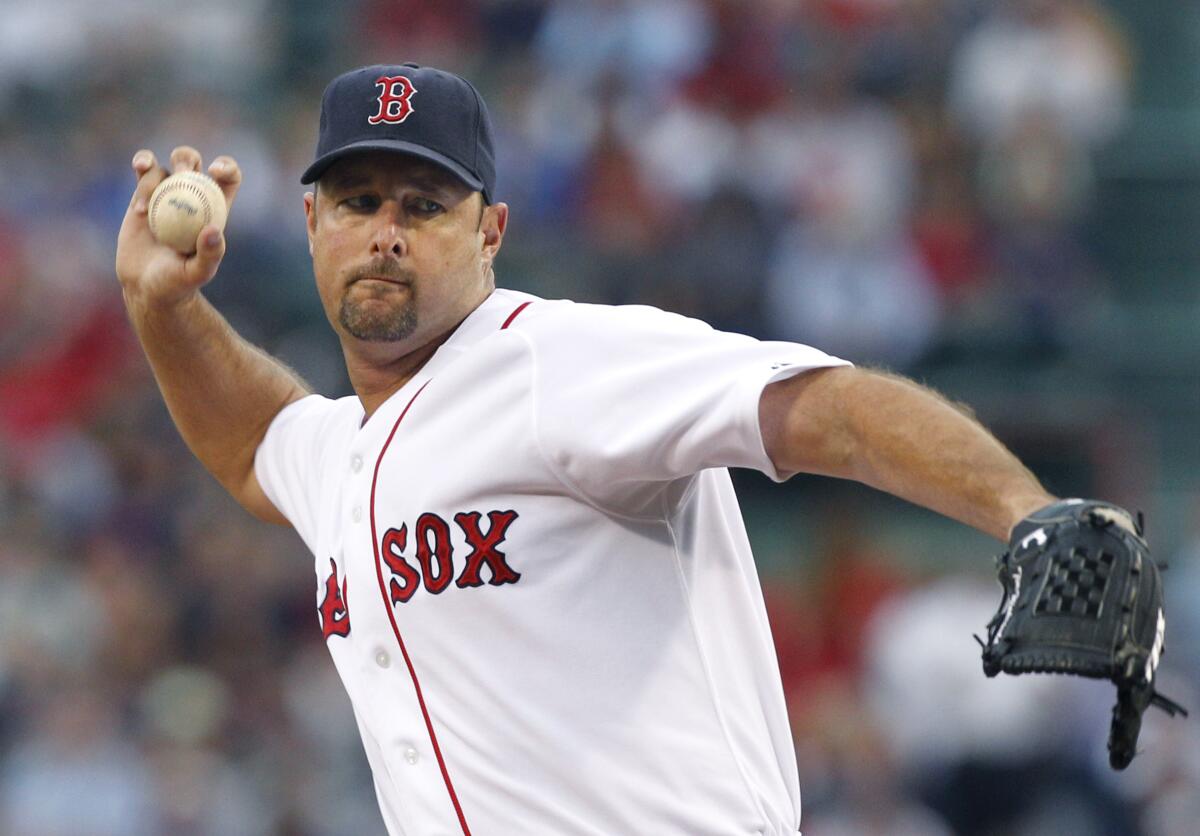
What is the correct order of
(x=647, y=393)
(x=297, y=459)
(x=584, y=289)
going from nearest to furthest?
1. (x=647, y=393)
2. (x=297, y=459)
3. (x=584, y=289)

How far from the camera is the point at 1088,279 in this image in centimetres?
902

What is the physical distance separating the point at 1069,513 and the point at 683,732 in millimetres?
960

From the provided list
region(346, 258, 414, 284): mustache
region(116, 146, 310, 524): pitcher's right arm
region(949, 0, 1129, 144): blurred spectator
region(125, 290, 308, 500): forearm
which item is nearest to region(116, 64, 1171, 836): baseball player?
region(346, 258, 414, 284): mustache

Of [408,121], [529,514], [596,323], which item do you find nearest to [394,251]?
[408,121]

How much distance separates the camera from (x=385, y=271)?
3.23 meters

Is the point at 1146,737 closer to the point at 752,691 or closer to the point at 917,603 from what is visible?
the point at 917,603

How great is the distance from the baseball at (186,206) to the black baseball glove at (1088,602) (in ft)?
6.46

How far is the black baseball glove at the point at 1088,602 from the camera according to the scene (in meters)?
2.21

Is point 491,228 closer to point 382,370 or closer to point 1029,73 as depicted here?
point 382,370

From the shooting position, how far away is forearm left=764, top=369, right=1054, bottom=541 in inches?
93.6

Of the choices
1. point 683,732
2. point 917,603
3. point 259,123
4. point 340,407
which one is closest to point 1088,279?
point 917,603

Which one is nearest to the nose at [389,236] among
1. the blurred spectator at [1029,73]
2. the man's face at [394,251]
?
the man's face at [394,251]

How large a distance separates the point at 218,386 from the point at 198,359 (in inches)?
3.3

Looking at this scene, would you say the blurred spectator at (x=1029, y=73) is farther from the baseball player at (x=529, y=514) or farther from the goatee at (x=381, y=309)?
the goatee at (x=381, y=309)
